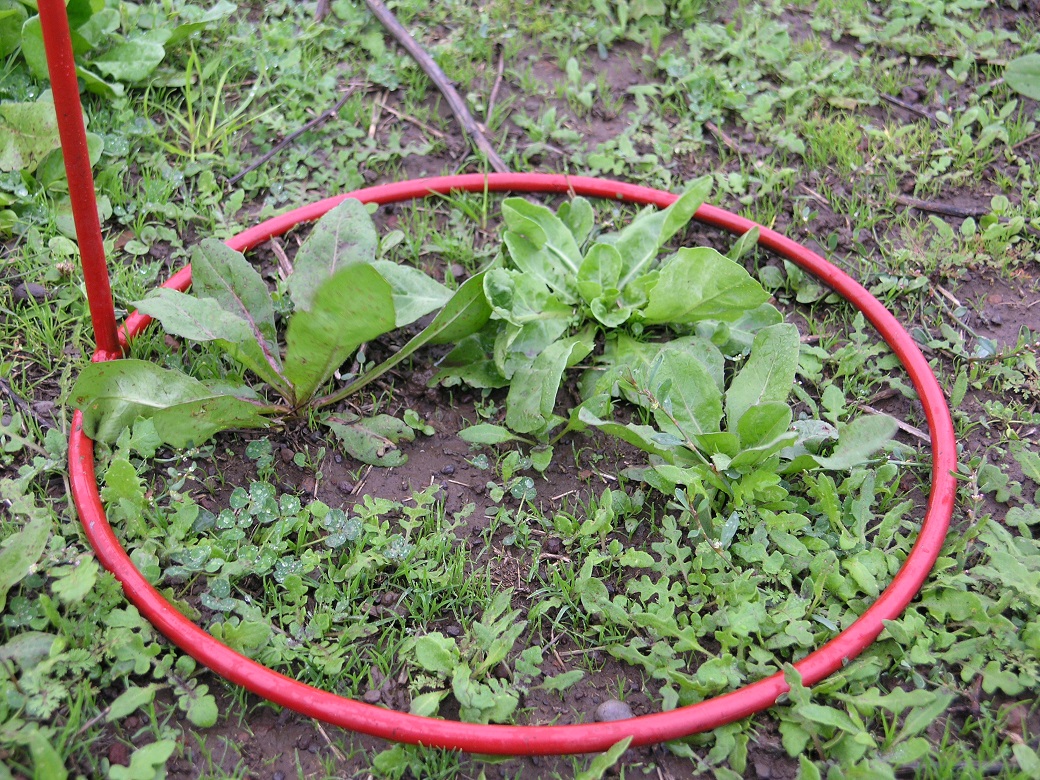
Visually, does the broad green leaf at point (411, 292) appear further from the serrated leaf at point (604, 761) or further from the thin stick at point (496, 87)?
the serrated leaf at point (604, 761)

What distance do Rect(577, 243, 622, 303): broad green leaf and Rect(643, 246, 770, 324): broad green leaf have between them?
137mm

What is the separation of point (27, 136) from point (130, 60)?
46 centimetres

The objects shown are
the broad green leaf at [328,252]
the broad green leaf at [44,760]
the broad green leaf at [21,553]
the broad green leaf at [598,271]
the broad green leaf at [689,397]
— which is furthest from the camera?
the broad green leaf at [598,271]

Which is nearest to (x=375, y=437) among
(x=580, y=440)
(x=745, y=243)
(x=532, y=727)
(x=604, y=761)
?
(x=580, y=440)

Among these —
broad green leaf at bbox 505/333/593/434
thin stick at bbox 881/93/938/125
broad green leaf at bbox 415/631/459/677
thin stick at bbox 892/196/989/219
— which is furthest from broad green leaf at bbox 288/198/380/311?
thin stick at bbox 881/93/938/125

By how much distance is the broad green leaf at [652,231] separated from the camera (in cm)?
235

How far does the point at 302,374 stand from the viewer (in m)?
2.02

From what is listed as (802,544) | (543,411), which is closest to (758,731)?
(802,544)

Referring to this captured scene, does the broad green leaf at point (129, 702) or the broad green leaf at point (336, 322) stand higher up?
the broad green leaf at point (336, 322)

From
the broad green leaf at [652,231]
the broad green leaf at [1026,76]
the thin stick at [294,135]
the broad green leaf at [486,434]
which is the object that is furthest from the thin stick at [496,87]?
the broad green leaf at [1026,76]

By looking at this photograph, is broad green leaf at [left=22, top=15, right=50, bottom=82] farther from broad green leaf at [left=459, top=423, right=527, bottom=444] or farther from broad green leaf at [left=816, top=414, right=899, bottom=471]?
broad green leaf at [left=816, top=414, right=899, bottom=471]

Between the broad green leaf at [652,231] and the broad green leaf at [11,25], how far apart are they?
1.85 m

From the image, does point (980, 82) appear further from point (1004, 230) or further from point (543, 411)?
point (543, 411)

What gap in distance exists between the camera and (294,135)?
2.80 metres
